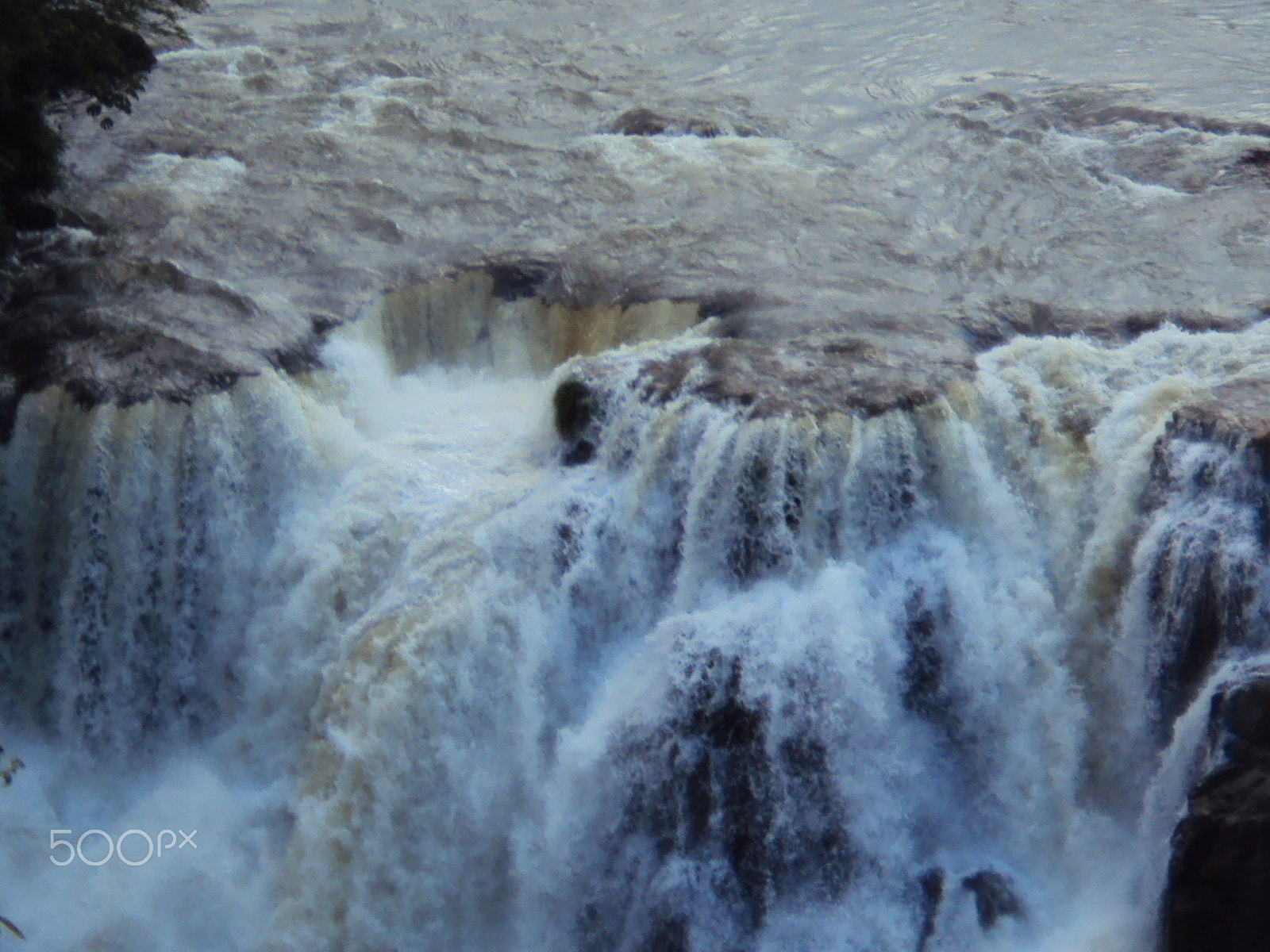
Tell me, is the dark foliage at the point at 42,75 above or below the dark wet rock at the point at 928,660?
above

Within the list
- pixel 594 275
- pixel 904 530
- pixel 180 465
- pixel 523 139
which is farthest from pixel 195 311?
pixel 904 530

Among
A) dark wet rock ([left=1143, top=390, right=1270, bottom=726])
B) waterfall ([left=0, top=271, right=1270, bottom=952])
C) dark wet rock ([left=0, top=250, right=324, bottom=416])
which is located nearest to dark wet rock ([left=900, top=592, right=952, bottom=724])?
waterfall ([left=0, top=271, right=1270, bottom=952])

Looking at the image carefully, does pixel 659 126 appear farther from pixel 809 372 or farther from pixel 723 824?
pixel 723 824

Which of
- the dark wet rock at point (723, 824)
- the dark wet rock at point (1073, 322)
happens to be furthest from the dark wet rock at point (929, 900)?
the dark wet rock at point (1073, 322)

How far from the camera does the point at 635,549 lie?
31.5 feet

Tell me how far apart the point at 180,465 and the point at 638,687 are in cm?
352

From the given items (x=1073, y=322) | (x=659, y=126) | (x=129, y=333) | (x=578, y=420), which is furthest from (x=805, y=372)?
(x=659, y=126)

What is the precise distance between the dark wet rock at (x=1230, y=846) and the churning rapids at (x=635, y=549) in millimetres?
300

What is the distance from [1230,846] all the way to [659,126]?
9.18 meters

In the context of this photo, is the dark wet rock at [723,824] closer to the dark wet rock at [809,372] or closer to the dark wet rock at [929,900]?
the dark wet rock at [929,900]

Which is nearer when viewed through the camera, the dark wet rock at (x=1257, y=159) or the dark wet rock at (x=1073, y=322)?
the dark wet rock at (x=1073, y=322)

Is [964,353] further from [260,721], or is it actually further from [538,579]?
[260,721]

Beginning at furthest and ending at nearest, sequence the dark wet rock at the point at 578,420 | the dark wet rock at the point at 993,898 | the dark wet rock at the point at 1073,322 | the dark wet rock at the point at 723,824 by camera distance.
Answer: the dark wet rock at the point at 1073,322 < the dark wet rock at the point at 578,420 < the dark wet rock at the point at 723,824 < the dark wet rock at the point at 993,898

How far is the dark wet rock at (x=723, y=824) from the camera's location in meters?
8.59
